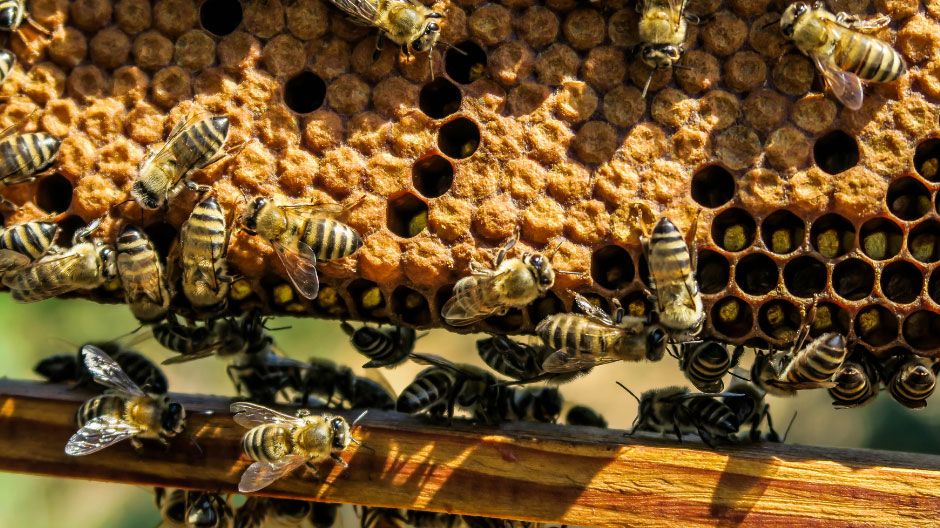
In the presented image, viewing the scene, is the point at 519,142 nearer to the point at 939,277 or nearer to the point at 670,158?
the point at 670,158

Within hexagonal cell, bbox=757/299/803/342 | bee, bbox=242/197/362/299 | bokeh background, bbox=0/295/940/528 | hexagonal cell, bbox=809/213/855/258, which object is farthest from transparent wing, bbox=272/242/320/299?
bokeh background, bbox=0/295/940/528

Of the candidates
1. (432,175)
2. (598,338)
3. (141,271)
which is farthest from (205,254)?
(598,338)

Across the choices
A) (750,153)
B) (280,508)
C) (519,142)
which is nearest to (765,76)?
(750,153)

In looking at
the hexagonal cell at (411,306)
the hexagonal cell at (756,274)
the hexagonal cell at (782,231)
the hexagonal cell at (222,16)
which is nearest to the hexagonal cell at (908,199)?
the hexagonal cell at (782,231)

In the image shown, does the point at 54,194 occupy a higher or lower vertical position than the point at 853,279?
lower

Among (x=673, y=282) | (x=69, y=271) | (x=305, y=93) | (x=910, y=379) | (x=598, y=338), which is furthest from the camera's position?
(x=305, y=93)

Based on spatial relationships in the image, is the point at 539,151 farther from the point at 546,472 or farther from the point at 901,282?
the point at 901,282

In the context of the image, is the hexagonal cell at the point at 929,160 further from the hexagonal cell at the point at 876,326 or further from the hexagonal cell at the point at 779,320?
the hexagonal cell at the point at 779,320
